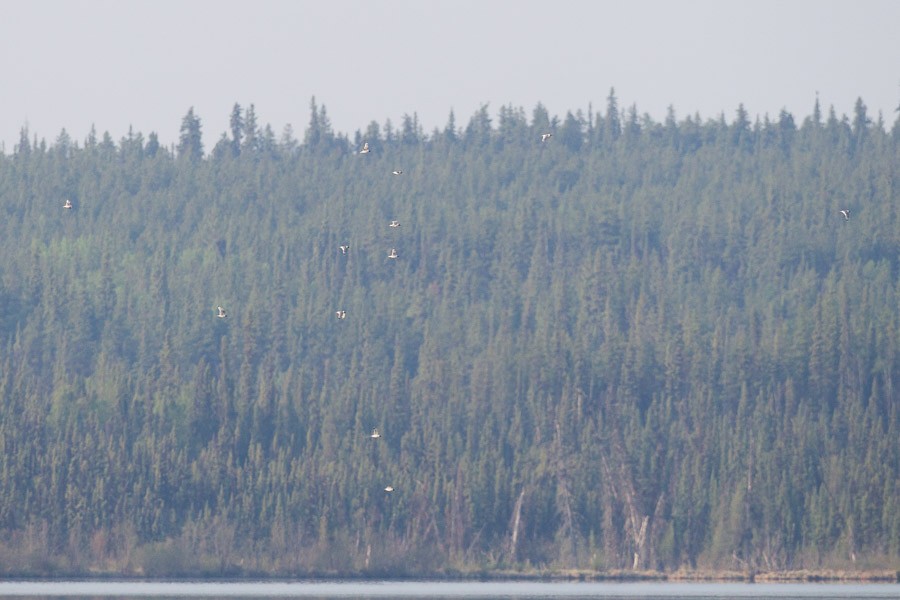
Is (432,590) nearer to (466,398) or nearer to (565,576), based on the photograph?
(565,576)

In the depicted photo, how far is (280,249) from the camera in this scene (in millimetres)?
195500

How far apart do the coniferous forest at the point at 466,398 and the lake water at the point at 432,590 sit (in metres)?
11.3

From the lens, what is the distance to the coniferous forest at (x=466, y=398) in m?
116

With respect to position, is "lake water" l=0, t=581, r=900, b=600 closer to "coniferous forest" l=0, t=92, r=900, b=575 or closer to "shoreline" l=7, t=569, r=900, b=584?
"shoreline" l=7, t=569, r=900, b=584

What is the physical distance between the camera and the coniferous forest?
11588 centimetres

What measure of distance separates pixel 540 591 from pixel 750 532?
32.5 meters

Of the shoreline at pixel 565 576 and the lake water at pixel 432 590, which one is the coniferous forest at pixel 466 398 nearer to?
the shoreline at pixel 565 576

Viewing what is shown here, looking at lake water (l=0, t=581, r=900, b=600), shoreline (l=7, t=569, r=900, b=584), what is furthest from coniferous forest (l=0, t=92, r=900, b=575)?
lake water (l=0, t=581, r=900, b=600)

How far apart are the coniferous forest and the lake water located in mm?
11287

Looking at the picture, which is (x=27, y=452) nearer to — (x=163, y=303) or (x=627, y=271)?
(x=163, y=303)

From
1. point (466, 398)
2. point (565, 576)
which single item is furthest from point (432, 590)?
point (466, 398)

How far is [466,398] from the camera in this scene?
14625 centimetres

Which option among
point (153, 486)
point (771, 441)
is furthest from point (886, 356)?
point (153, 486)

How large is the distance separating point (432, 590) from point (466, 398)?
57889 mm
